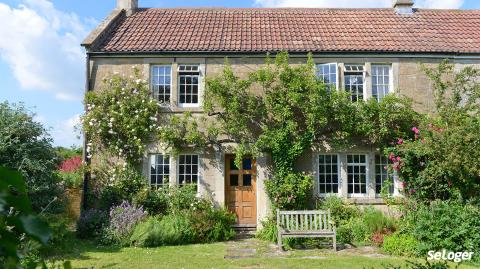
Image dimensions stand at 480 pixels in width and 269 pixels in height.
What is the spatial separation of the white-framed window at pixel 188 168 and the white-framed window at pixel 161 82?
6.70 ft

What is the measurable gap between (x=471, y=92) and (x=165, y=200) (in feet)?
34.1

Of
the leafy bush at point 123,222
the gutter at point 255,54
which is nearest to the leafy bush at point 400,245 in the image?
the gutter at point 255,54

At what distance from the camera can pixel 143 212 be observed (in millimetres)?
12938

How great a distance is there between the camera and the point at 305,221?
39.9 ft

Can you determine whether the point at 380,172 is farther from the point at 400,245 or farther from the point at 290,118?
the point at 400,245

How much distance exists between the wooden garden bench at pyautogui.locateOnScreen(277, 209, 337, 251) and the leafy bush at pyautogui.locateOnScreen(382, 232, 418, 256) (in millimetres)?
1319

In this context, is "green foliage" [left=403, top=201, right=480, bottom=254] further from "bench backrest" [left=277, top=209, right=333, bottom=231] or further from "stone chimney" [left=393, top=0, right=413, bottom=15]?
"stone chimney" [left=393, top=0, right=413, bottom=15]

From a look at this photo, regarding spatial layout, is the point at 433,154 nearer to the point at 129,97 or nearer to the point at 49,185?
the point at 129,97

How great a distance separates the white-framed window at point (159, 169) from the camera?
14461 mm

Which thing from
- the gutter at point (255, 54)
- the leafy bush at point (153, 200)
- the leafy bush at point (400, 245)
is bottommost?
the leafy bush at point (400, 245)

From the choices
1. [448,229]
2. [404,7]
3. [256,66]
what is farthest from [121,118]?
[404,7]

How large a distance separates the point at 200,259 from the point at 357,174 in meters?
6.65

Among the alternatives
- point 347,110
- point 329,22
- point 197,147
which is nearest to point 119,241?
point 197,147

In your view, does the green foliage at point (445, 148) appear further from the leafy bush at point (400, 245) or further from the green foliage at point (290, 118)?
the leafy bush at point (400, 245)
